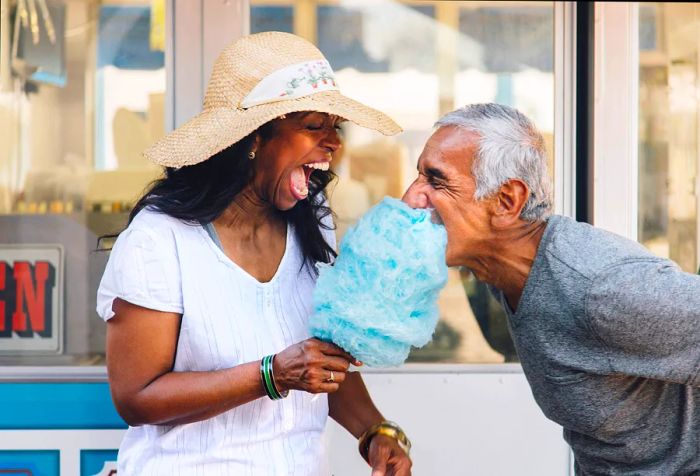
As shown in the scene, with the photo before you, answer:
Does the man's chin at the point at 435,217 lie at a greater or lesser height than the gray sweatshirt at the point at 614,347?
greater

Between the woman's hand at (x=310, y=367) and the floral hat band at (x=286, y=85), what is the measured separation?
560mm

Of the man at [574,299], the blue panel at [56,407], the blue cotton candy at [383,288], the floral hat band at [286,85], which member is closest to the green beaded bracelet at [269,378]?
the blue cotton candy at [383,288]

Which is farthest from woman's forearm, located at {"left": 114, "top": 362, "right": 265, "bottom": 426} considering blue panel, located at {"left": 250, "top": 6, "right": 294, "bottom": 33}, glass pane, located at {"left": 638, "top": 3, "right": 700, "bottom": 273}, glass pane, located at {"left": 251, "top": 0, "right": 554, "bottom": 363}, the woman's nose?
glass pane, located at {"left": 638, "top": 3, "right": 700, "bottom": 273}

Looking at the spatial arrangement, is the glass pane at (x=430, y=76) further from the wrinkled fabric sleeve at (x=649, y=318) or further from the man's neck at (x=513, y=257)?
the wrinkled fabric sleeve at (x=649, y=318)

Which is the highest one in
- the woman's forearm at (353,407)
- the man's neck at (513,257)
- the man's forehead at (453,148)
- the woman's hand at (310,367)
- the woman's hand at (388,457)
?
the man's forehead at (453,148)

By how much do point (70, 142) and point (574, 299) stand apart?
222cm

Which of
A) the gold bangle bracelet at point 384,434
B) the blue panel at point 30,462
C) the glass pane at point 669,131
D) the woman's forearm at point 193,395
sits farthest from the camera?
the glass pane at point 669,131

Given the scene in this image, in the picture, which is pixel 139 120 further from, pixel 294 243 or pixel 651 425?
pixel 651 425

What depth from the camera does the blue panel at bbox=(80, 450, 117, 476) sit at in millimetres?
3355

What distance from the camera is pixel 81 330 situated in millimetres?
3545

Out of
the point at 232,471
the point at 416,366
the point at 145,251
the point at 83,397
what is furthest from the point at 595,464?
the point at 83,397

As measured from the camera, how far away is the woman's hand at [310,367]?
1.96m

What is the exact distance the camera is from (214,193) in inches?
87.4

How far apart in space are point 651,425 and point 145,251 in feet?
3.72
